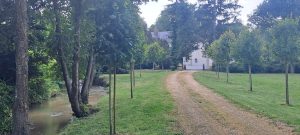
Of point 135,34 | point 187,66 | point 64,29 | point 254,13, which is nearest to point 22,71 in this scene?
point 135,34

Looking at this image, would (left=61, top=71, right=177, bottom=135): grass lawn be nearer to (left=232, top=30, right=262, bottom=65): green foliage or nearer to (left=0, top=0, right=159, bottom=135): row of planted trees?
(left=0, top=0, right=159, bottom=135): row of planted trees

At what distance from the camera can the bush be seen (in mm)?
17159

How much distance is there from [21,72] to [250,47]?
2304 cm

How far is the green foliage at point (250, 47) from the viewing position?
33.3 meters

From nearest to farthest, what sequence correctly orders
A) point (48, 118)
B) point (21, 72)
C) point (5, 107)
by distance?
point (21, 72) < point (5, 107) < point (48, 118)

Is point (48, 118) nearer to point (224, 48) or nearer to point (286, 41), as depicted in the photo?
point (286, 41)

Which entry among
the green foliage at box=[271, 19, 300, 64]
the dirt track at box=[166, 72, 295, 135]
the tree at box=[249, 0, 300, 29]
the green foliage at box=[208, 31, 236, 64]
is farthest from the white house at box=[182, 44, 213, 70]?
the dirt track at box=[166, 72, 295, 135]

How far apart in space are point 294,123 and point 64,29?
38.5ft

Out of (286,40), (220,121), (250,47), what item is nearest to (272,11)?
(250,47)

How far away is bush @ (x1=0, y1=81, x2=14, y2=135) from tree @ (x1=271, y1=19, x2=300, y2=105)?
48.6ft

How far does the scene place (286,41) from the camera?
23.6 metres

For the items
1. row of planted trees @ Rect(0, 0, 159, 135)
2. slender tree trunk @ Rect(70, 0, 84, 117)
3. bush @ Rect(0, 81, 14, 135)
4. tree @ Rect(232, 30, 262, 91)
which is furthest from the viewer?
tree @ Rect(232, 30, 262, 91)

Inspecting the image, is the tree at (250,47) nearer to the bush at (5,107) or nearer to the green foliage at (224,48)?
the green foliage at (224,48)

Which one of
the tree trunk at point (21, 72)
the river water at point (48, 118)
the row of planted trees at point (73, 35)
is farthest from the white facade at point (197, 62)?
the tree trunk at point (21, 72)
